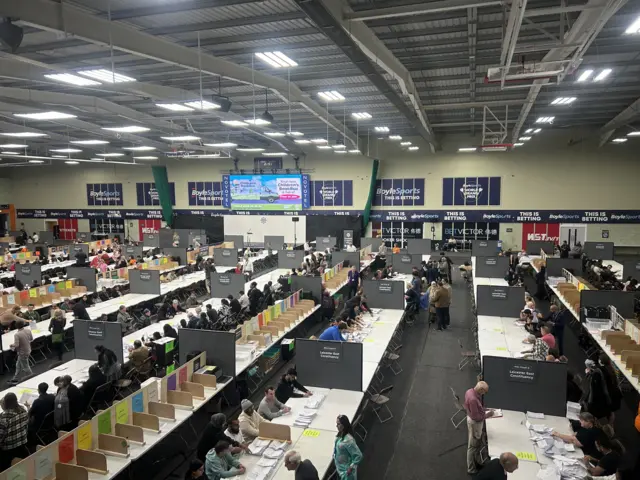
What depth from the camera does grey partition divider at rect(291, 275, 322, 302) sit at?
12031 mm

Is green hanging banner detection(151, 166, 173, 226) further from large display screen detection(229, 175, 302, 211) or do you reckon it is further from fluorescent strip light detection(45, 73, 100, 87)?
fluorescent strip light detection(45, 73, 100, 87)

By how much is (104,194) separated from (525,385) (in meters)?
30.5

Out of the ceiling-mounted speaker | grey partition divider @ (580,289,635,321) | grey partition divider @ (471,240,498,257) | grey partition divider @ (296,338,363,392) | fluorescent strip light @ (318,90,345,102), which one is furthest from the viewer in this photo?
grey partition divider @ (471,240,498,257)

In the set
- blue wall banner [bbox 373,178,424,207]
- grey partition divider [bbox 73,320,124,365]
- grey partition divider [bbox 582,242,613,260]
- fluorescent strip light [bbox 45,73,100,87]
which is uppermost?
fluorescent strip light [bbox 45,73,100,87]

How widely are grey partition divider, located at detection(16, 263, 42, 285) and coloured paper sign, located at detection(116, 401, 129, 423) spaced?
10.6 m

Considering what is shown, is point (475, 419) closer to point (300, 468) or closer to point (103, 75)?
point (300, 468)

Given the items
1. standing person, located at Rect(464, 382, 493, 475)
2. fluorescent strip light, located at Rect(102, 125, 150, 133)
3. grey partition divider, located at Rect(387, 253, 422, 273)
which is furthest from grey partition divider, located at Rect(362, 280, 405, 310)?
fluorescent strip light, located at Rect(102, 125, 150, 133)

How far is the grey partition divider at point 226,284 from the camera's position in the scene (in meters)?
12.6

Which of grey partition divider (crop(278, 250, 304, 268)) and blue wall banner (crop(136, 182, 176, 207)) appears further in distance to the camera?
blue wall banner (crop(136, 182, 176, 207))

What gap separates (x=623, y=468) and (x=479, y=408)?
1.56 meters

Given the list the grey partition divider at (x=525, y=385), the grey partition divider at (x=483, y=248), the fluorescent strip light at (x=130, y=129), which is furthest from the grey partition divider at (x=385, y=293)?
the fluorescent strip light at (x=130, y=129)

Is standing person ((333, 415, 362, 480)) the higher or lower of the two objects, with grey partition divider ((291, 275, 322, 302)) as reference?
lower

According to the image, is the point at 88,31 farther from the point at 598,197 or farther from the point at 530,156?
the point at 598,197

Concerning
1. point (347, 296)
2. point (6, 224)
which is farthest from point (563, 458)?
point (6, 224)
